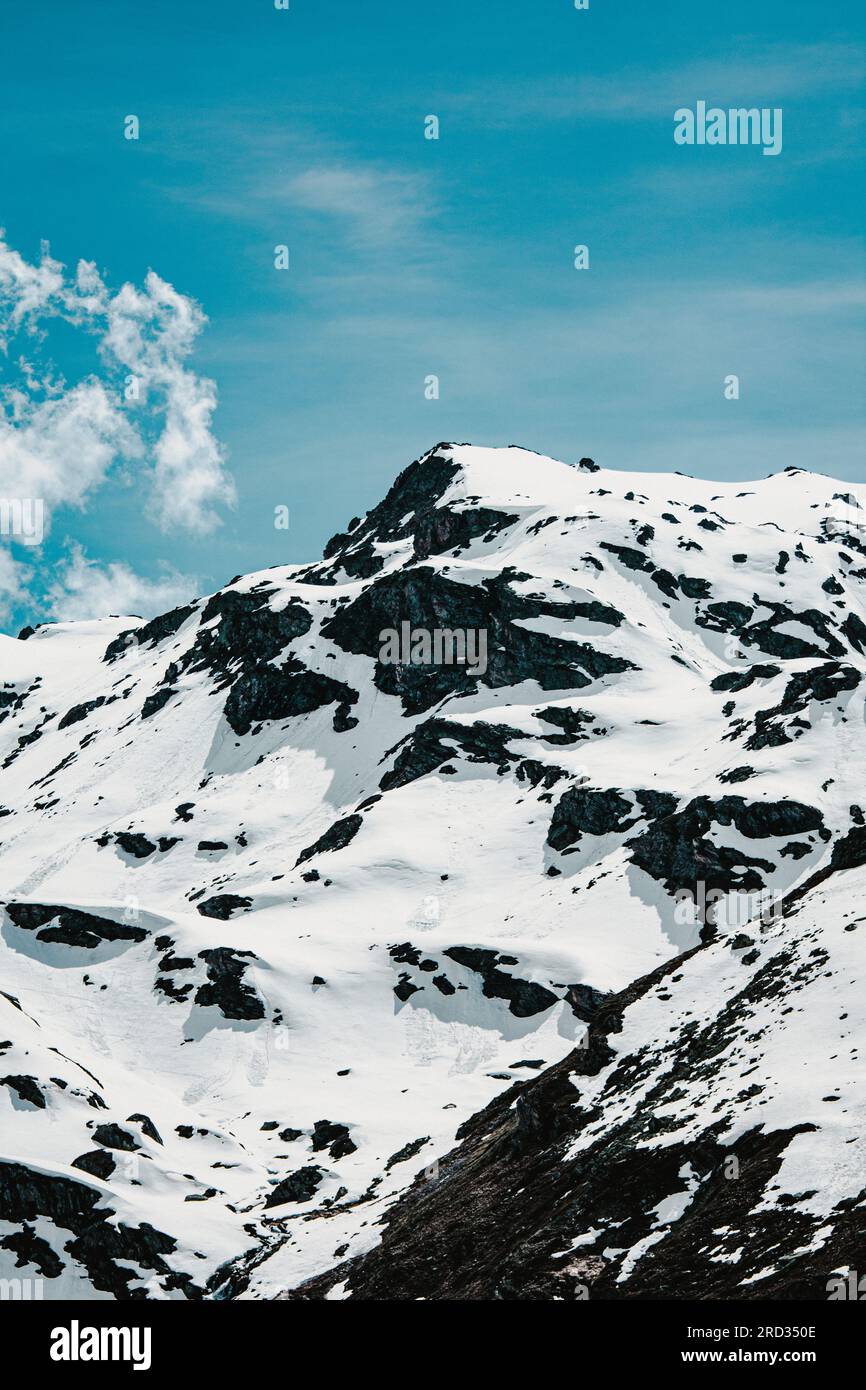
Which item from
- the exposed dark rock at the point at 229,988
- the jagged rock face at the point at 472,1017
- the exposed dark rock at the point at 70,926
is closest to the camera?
the jagged rock face at the point at 472,1017

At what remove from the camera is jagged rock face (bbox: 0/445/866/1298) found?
51.6 meters

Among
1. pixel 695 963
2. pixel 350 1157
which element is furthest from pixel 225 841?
pixel 695 963

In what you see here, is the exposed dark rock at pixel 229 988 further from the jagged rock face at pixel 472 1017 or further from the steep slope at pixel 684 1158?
the steep slope at pixel 684 1158

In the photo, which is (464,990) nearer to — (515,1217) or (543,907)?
(543,907)

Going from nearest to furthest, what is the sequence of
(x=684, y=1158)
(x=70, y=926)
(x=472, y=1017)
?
1. (x=684, y=1158)
2. (x=472, y=1017)
3. (x=70, y=926)

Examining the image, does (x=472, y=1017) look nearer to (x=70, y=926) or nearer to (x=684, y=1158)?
(x=70, y=926)

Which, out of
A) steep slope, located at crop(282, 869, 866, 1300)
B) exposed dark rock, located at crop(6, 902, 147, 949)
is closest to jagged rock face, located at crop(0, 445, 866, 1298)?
steep slope, located at crop(282, 869, 866, 1300)

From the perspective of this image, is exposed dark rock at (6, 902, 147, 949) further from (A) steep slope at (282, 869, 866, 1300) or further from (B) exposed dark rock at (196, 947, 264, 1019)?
(A) steep slope at (282, 869, 866, 1300)

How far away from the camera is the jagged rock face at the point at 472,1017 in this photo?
51.6 m

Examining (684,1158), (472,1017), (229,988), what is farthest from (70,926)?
(684,1158)

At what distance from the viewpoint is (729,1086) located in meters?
55.6

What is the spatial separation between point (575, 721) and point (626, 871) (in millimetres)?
47752

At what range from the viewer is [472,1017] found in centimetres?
11894

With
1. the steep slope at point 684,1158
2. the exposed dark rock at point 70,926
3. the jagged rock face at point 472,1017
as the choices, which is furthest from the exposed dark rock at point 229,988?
the steep slope at point 684,1158
